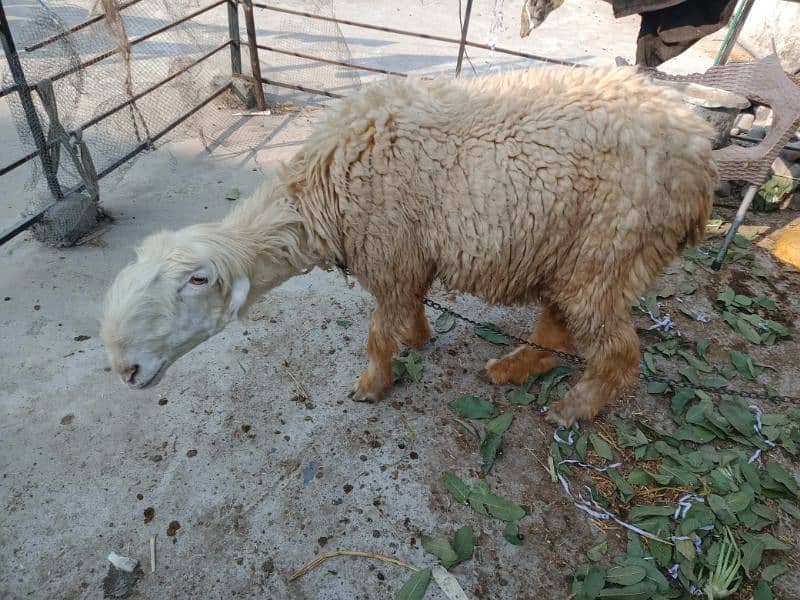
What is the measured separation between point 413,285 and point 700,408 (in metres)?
1.95

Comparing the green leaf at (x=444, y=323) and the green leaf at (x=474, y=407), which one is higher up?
the green leaf at (x=444, y=323)

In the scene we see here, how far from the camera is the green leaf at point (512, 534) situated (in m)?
2.54

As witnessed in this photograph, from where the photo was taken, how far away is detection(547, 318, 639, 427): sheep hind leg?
9.02 feet

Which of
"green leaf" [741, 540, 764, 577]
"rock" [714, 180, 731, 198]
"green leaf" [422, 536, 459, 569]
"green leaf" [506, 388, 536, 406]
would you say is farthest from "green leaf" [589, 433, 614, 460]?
"rock" [714, 180, 731, 198]

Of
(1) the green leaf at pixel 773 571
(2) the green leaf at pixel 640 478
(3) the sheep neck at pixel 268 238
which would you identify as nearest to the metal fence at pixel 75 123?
(3) the sheep neck at pixel 268 238

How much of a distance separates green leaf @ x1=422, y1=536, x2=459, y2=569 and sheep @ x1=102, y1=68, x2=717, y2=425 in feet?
4.13

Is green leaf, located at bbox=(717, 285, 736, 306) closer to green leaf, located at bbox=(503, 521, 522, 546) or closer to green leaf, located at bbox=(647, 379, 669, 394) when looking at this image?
green leaf, located at bbox=(647, 379, 669, 394)

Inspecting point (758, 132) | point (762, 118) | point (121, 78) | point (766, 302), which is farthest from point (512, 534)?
point (762, 118)

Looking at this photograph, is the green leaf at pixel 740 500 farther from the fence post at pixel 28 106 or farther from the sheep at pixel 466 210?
the fence post at pixel 28 106

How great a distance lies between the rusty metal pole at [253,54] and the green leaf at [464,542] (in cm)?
543

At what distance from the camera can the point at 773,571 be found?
8.06 ft

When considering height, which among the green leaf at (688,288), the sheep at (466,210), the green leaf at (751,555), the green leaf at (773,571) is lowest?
the green leaf at (773,571)

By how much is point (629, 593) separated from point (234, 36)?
6.43m

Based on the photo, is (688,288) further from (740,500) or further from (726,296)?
(740,500)
